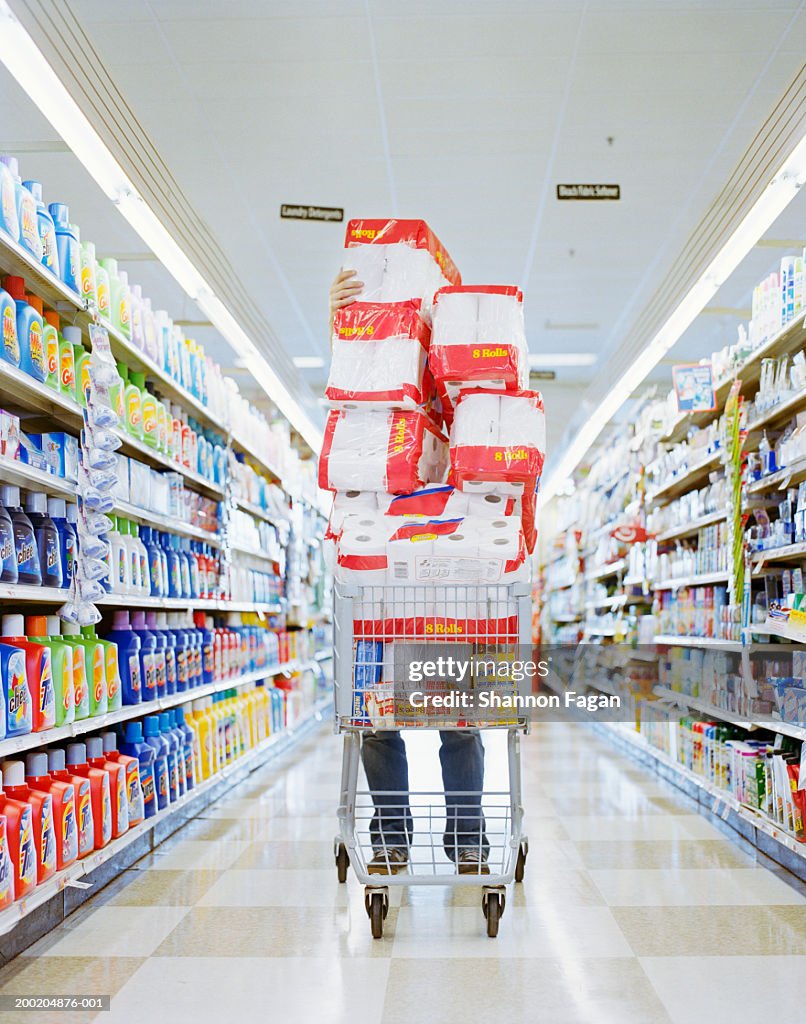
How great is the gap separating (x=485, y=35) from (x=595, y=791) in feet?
13.5

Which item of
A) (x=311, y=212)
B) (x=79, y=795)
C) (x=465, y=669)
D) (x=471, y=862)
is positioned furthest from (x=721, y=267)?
(x=311, y=212)

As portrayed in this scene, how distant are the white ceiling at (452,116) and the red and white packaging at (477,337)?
2.50m

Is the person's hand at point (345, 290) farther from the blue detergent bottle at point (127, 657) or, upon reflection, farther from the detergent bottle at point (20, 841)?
the detergent bottle at point (20, 841)

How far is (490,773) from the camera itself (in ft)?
20.9

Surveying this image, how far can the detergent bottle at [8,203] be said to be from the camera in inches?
114

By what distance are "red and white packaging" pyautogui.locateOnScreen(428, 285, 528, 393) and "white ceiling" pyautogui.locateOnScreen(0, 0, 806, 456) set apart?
2.50 m

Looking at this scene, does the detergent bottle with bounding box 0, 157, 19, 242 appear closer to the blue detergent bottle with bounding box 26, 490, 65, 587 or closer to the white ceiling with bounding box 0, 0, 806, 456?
the blue detergent bottle with bounding box 26, 490, 65, 587

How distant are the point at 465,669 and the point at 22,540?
1.37m

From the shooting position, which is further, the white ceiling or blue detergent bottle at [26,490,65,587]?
the white ceiling

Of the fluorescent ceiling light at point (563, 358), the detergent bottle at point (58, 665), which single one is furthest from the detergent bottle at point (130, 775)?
the fluorescent ceiling light at point (563, 358)

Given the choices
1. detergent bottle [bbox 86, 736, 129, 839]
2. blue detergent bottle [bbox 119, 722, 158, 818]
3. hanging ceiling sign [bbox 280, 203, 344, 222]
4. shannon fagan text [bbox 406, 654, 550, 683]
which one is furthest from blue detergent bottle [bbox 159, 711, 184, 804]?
hanging ceiling sign [bbox 280, 203, 344, 222]

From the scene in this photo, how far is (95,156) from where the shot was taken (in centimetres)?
328

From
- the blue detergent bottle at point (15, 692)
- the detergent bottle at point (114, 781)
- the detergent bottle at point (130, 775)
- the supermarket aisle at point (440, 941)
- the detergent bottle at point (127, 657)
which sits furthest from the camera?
the detergent bottle at point (127, 657)

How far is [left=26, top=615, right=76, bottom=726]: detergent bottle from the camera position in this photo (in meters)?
3.21
